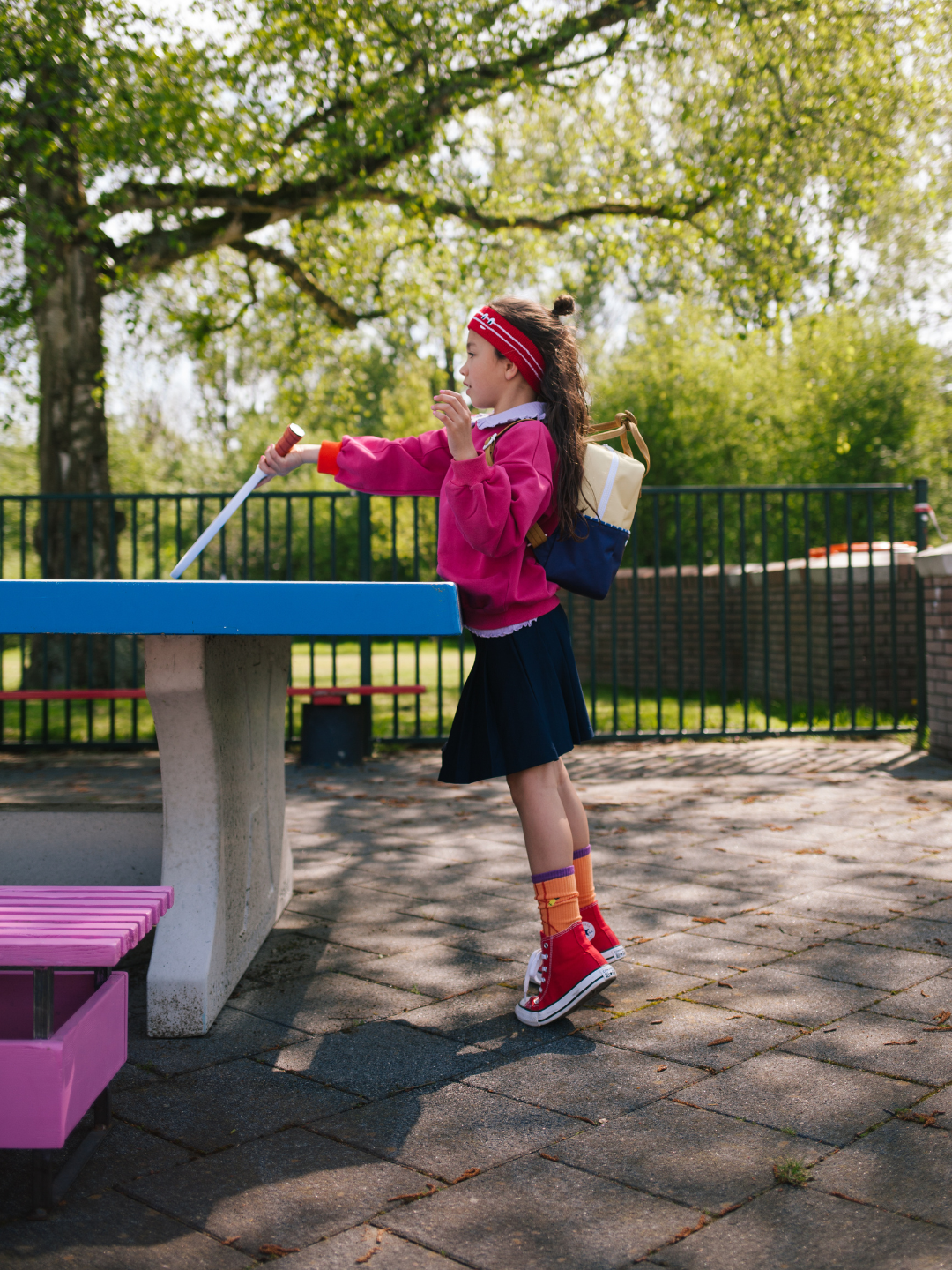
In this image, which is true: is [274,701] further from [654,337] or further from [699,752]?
[654,337]

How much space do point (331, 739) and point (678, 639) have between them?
3077 mm

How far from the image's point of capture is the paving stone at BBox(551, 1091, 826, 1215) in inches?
71.8

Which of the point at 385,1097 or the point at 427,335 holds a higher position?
the point at 427,335

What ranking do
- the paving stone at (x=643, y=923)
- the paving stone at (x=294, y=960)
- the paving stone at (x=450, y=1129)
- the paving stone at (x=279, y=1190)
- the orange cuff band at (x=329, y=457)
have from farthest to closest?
the paving stone at (x=643, y=923)
the paving stone at (x=294, y=960)
the orange cuff band at (x=329, y=457)
the paving stone at (x=450, y=1129)
the paving stone at (x=279, y=1190)

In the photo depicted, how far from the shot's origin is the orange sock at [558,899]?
106 inches

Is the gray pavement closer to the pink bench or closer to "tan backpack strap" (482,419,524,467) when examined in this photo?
the pink bench

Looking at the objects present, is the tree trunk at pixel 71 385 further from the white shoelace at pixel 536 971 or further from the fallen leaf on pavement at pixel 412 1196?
the fallen leaf on pavement at pixel 412 1196

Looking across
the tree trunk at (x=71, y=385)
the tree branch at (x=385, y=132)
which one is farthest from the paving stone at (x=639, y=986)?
the tree trunk at (x=71, y=385)

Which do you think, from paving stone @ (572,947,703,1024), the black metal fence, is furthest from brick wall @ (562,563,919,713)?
paving stone @ (572,947,703,1024)

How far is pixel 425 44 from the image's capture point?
9555 mm

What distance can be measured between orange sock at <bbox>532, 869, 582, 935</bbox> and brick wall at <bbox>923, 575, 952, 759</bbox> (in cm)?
474

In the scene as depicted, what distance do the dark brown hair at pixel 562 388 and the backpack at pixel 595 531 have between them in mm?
29

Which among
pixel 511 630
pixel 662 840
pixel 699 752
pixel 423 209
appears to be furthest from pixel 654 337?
pixel 511 630

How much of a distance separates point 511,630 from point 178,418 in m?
37.0
